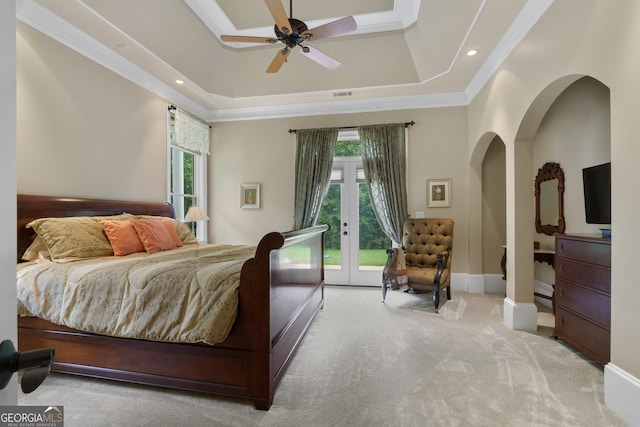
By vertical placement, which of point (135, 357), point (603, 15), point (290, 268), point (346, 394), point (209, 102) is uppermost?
point (209, 102)

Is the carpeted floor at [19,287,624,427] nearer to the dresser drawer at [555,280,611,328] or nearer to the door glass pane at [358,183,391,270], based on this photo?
the dresser drawer at [555,280,611,328]

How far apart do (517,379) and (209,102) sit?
5125mm

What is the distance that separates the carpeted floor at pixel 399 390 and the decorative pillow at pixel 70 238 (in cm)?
93

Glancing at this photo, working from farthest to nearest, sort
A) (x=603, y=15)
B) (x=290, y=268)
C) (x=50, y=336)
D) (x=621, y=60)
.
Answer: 1. (x=290, y=268)
2. (x=50, y=336)
3. (x=603, y=15)
4. (x=621, y=60)

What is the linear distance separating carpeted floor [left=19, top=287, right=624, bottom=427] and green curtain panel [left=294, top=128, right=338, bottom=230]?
2.22 m

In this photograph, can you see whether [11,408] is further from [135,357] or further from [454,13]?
[454,13]

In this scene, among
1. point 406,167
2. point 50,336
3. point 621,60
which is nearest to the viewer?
point 621,60

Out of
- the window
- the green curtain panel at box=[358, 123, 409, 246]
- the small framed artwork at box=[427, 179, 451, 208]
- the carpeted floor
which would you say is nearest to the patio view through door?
the green curtain panel at box=[358, 123, 409, 246]

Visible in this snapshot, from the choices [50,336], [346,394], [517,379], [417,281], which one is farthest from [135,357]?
[417,281]

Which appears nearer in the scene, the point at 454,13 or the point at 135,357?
the point at 135,357

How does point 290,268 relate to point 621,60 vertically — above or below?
below

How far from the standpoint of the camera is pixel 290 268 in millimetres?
2420

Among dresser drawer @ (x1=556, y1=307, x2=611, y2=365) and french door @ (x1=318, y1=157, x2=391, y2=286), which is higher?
french door @ (x1=318, y1=157, x2=391, y2=286)

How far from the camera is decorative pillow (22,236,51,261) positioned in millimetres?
2426
